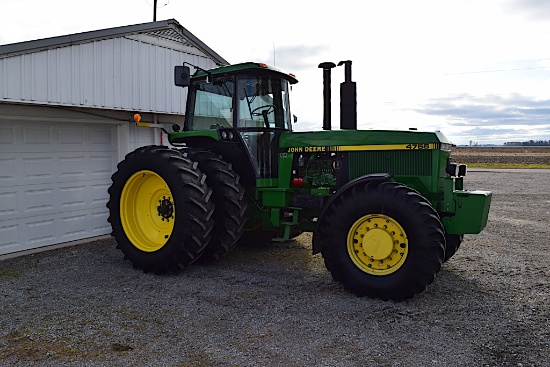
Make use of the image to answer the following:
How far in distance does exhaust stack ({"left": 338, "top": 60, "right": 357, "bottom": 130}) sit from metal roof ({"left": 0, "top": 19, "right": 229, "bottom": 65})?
13.3 feet

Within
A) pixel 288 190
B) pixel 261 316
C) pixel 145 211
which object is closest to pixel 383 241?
pixel 261 316

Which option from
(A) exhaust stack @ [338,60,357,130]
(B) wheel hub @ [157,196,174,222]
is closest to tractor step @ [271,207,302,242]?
(A) exhaust stack @ [338,60,357,130]

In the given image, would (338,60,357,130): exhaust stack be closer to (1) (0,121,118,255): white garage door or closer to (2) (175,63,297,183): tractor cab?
(2) (175,63,297,183): tractor cab

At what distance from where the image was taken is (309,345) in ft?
13.3

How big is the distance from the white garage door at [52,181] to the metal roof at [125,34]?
1.20m

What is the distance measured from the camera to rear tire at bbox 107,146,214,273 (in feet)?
19.6

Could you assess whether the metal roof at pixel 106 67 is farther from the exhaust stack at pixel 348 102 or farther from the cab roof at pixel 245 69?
the exhaust stack at pixel 348 102

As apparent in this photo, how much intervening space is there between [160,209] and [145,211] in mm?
418

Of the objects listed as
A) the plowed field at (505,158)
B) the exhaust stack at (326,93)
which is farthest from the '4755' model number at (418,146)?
the plowed field at (505,158)

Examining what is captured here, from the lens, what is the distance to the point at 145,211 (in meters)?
6.76

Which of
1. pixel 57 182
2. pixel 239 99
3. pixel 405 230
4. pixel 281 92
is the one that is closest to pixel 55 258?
pixel 57 182

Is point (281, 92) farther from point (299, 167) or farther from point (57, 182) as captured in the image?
point (57, 182)

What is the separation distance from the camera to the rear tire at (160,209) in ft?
19.6

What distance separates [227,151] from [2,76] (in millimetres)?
3149
